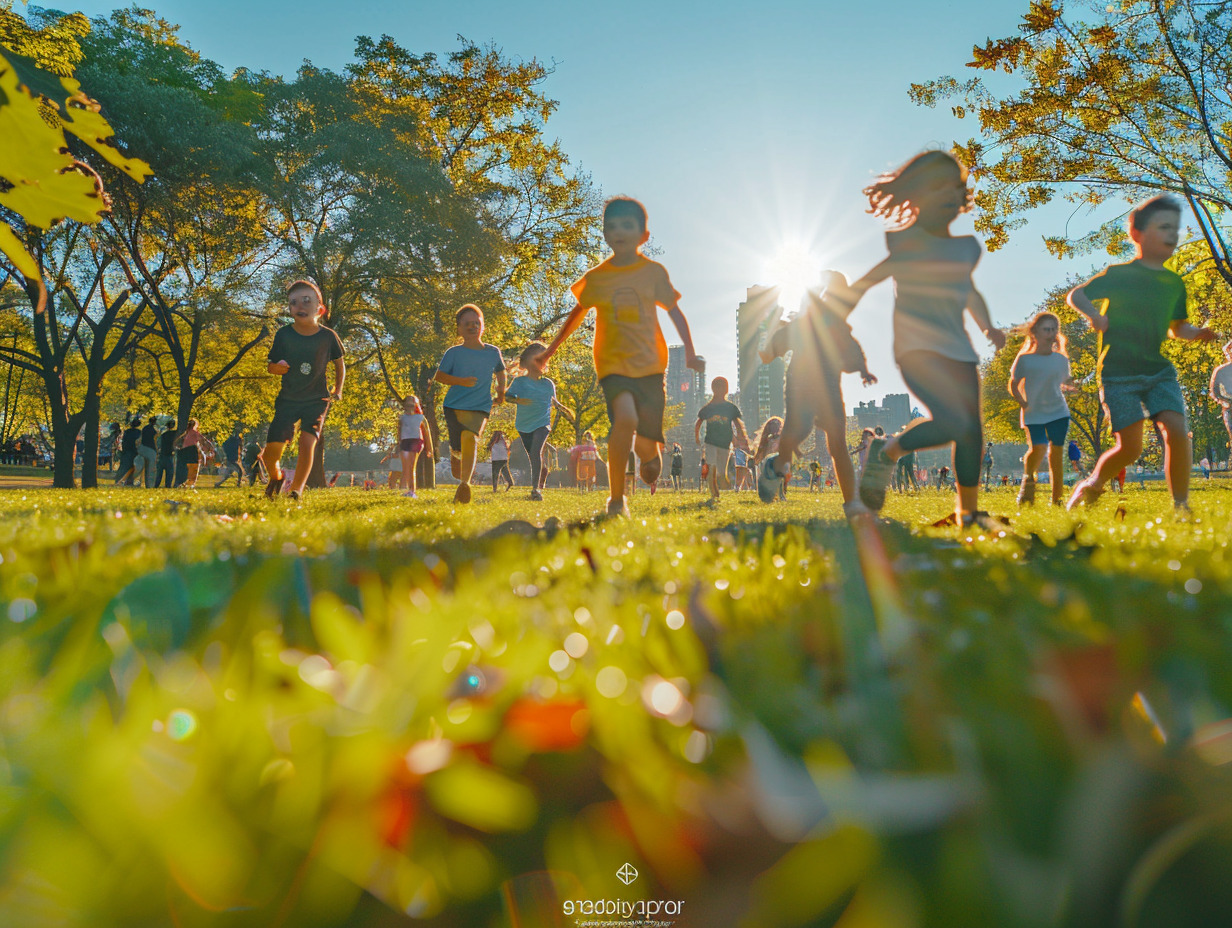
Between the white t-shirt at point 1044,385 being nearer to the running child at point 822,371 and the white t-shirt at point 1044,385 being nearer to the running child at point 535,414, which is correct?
the running child at point 822,371

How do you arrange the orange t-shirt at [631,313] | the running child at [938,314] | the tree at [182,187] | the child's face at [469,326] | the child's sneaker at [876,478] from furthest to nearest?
the tree at [182,187], the child's face at [469,326], the orange t-shirt at [631,313], the child's sneaker at [876,478], the running child at [938,314]

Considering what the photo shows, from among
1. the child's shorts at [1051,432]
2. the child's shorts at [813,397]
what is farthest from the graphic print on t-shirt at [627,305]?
the child's shorts at [1051,432]

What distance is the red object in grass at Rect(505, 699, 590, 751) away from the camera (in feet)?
3.02

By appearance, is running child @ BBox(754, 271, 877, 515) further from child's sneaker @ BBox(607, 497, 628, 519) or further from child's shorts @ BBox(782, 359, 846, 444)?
child's sneaker @ BBox(607, 497, 628, 519)

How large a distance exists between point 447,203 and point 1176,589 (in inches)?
849

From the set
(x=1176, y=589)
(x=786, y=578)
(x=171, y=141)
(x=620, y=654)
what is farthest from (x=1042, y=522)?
(x=171, y=141)

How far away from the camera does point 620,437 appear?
230 inches

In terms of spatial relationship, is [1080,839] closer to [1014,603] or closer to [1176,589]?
[1014,603]

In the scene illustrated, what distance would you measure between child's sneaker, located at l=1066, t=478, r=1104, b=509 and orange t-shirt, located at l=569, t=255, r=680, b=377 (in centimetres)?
418

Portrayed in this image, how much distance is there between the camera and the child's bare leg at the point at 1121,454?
5730 millimetres

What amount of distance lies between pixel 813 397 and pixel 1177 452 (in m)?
2.99

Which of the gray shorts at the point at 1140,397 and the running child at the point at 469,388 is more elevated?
the running child at the point at 469,388

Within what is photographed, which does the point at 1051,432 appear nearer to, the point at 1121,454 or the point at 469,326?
the point at 1121,454

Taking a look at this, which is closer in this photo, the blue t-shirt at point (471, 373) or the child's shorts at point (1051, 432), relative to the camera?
the child's shorts at point (1051, 432)
